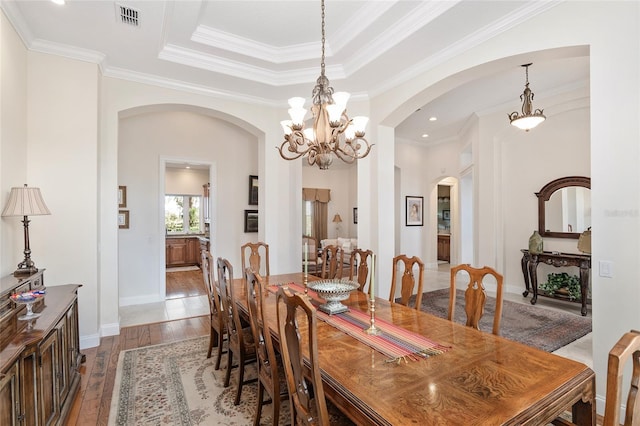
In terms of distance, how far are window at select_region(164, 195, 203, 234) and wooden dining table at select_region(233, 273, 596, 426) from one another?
9.06 meters

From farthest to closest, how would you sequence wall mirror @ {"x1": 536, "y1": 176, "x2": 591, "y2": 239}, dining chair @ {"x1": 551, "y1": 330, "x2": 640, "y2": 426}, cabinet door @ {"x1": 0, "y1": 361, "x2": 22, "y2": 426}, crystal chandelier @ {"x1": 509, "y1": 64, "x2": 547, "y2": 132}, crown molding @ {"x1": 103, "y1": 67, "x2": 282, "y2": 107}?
wall mirror @ {"x1": 536, "y1": 176, "x2": 591, "y2": 239} < crystal chandelier @ {"x1": 509, "y1": 64, "x2": 547, "y2": 132} < crown molding @ {"x1": 103, "y1": 67, "x2": 282, "y2": 107} < cabinet door @ {"x1": 0, "y1": 361, "x2": 22, "y2": 426} < dining chair @ {"x1": 551, "y1": 330, "x2": 640, "y2": 426}

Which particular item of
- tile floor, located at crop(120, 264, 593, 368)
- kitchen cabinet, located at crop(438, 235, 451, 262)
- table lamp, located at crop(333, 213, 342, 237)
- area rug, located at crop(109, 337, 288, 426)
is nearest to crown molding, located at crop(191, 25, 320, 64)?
area rug, located at crop(109, 337, 288, 426)

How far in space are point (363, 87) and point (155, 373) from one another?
3996mm

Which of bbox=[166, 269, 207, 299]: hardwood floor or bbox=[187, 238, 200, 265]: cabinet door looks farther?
bbox=[187, 238, 200, 265]: cabinet door

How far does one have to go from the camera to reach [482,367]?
1.44 m

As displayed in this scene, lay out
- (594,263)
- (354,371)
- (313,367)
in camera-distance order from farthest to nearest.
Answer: (594,263) < (354,371) < (313,367)

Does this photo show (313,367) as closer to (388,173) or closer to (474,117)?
(388,173)

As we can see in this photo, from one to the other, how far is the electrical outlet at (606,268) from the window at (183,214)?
9.58m

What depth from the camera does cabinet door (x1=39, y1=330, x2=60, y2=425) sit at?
1.79 m

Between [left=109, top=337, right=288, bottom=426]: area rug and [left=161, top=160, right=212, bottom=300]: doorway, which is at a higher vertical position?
[left=161, top=160, right=212, bottom=300]: doorway

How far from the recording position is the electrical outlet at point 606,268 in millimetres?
2197

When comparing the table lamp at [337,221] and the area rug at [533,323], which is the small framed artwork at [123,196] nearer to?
the area rug at [533,323]

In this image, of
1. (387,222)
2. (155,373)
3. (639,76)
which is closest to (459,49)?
(639,76)

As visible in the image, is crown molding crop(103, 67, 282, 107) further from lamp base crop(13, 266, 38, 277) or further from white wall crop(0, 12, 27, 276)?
lamp base crop(13, 266, 38, 277)
